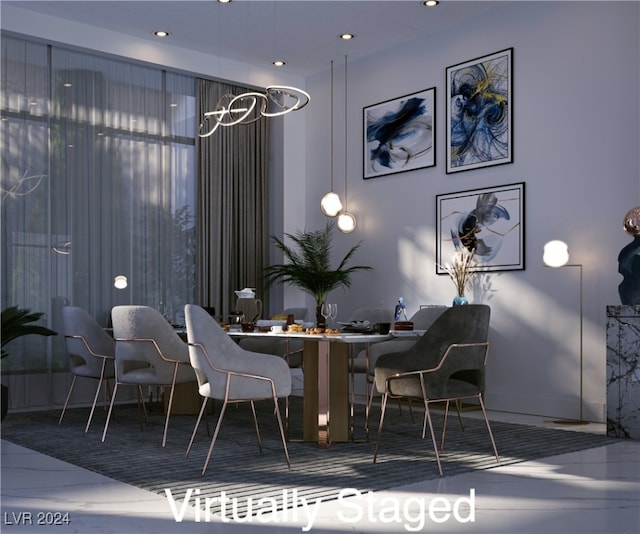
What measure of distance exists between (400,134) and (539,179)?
1711mm

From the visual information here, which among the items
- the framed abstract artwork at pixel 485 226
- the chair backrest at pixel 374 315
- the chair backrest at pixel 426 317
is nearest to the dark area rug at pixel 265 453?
the chair backrest at pixel 426 317

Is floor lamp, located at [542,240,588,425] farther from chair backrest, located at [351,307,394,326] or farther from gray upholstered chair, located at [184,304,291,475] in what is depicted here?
gray upholstered chair, located at [184,304,291,475]

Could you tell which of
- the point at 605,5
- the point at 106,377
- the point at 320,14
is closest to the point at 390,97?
the point at 320,14

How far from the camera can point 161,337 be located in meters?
5.00

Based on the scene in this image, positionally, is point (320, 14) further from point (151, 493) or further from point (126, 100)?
point (151, 493)

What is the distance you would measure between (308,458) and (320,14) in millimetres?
4231

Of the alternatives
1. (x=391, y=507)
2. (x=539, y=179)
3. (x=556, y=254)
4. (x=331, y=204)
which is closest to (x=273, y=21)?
(x=331, y=204)

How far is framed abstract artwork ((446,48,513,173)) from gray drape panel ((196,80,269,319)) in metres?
2.36

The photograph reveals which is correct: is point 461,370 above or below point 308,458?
above

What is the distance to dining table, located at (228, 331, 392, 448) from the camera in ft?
15.8

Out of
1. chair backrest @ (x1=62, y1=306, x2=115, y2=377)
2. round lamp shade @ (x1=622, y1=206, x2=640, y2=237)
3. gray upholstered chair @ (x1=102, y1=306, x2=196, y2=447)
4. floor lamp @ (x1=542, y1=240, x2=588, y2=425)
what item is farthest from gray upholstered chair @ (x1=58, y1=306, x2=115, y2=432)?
round lamp shade @ (x1=622, y1=206, x2=640, y2=237)

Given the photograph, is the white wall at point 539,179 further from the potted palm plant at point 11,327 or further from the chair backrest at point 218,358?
the chair backrest at point 218,358

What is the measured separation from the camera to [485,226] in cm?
695

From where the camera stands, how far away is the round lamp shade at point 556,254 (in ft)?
19.9
